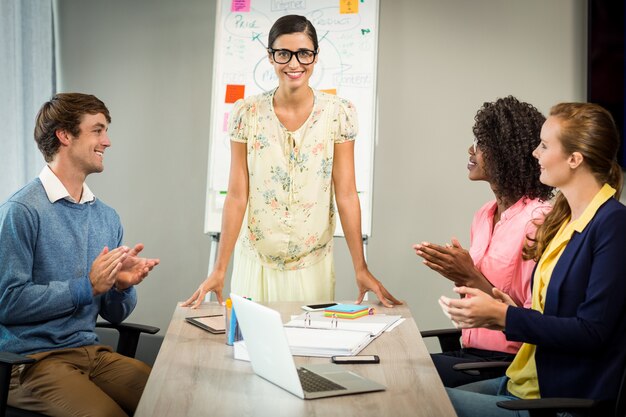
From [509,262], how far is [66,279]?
54.5 inches

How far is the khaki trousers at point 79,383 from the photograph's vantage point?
2.03 metres

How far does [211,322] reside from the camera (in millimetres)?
2258

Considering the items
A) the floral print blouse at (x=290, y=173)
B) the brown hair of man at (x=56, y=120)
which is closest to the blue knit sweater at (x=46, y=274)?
the brown hair of man at (x=56, y=120)

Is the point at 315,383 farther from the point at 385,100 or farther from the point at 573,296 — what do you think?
the point at 385,100

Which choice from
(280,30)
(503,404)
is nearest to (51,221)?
(280,30)

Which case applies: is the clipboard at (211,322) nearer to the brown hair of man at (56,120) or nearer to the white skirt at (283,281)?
the white skirt at (283,281)

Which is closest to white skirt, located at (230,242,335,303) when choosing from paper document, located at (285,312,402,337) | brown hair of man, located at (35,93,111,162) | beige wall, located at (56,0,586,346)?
paper document, located at (285,312,402,337)

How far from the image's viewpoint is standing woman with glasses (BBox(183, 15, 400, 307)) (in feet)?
8.82

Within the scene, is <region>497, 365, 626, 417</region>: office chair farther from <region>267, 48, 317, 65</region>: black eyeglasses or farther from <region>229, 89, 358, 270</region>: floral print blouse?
<region>267, 48, 317, 65</region>: black eyeglasses

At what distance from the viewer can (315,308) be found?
2426mm

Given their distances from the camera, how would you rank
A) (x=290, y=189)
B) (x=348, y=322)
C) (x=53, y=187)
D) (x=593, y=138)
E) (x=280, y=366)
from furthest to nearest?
(x=290, y=189), (x=53, y=187), (x=348, y=322), (x=593, y=138), (x=280, y=366)

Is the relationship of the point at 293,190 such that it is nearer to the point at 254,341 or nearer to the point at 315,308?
the point at 315,308

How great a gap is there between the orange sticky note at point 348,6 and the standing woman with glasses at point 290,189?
126 cm

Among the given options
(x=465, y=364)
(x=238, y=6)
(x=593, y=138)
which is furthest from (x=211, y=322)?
(x=238, y=6)
